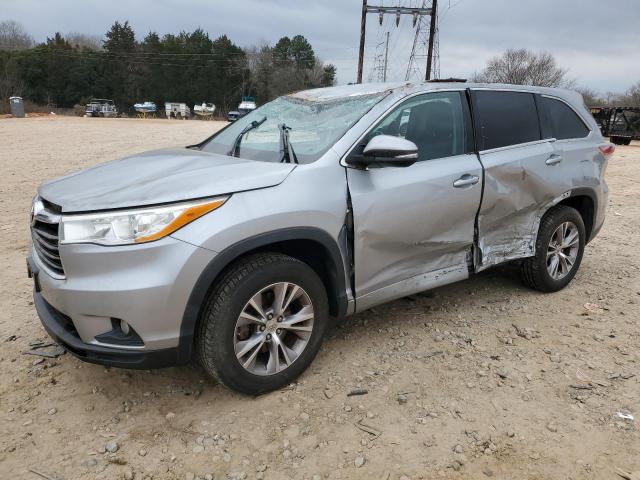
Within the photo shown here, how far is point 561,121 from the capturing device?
446 centimetres

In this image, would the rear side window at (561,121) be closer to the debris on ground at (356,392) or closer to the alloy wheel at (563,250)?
the alloy wheel at (563,250)

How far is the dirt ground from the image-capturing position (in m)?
2.44

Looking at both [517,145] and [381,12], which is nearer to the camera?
[517,145]

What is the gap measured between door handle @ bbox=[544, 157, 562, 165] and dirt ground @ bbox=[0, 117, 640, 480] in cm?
120

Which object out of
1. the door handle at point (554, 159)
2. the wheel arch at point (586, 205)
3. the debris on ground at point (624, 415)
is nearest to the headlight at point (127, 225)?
the debris on ground at point (624, 415)

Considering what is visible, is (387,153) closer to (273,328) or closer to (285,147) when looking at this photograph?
(285,147)

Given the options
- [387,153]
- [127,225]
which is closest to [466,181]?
[387,153]

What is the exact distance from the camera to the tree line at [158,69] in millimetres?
61656

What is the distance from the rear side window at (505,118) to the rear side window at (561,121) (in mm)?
138

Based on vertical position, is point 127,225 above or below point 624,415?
above

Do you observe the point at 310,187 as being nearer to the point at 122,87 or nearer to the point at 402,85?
the point at 402,85

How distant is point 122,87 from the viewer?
219ft

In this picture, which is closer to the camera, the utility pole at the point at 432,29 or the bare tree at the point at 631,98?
the utility pole at the point at 432,29

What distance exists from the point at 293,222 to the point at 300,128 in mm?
917
